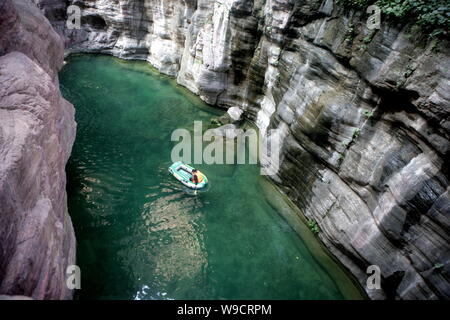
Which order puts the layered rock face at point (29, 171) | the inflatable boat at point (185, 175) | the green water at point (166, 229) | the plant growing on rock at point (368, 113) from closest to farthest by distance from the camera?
the layered rock face at point (29, 171), the green water at point (166, 229), the plant growing on rock at point (368, 113), the inflatable boat at point (185, 175)

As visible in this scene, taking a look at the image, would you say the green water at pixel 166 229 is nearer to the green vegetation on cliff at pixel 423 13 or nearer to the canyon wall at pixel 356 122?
the canyon wall at pixel 356 122

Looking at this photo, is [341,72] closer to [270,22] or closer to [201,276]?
[270,22]

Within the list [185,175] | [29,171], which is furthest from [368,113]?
[29,171]

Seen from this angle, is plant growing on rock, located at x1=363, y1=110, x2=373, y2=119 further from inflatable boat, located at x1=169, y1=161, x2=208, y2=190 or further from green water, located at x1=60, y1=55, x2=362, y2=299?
inflatable boat, located at x1=169, y1=161, x2=208, y2=190

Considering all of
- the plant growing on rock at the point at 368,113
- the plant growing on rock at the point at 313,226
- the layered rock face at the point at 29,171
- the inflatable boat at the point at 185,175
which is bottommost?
the inflatable boat at the point at 185,175

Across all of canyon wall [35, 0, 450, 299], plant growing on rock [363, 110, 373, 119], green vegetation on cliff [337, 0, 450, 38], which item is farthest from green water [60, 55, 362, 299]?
green vegetation on cliff [337, 0, 450, 38]

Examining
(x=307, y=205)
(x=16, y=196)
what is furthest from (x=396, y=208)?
(x=16, y=196)

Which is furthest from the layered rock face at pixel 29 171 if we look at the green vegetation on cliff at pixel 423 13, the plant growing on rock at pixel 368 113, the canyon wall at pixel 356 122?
the green vegetation on cliff at pixel 423 13

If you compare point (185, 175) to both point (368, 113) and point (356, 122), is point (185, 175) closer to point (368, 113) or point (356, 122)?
point (356, 122)
